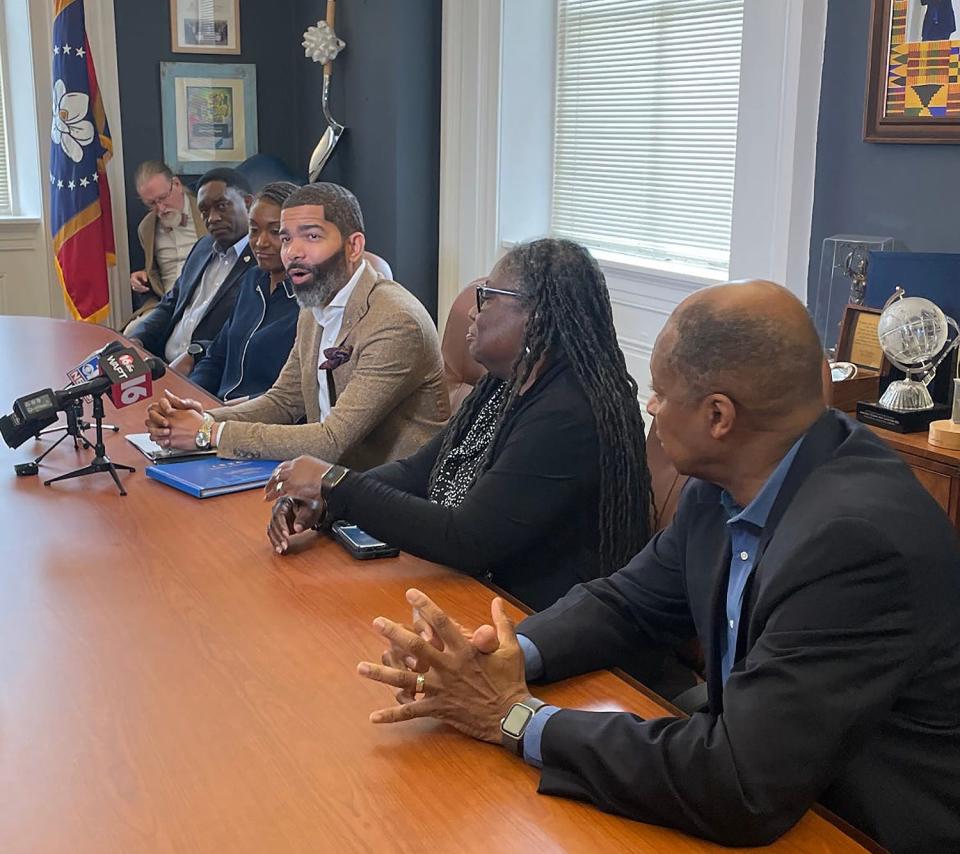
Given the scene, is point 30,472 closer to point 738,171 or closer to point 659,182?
point 738,171

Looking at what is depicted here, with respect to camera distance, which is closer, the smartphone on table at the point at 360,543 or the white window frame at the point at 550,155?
the smartphone on table at the point at 360,543

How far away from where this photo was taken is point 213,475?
7.32 feet

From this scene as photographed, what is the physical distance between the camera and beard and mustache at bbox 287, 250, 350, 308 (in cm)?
267

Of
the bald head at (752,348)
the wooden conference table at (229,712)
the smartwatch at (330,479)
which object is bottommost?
Result: the wooden conference table at (229,712)

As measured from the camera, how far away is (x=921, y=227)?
8.52 feet

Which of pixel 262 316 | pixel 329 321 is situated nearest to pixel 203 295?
pixel 262 316

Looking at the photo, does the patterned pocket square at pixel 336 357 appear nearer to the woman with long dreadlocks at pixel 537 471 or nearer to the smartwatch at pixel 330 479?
the woman with long dreadlocks at pixel 537 471

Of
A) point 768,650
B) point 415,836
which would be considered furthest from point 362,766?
point 768,650

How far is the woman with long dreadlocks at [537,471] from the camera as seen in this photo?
1.78 metres

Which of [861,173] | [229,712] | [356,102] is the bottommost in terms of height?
[229,712]

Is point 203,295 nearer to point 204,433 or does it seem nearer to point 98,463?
point 204,433

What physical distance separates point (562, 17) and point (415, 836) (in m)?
3.80

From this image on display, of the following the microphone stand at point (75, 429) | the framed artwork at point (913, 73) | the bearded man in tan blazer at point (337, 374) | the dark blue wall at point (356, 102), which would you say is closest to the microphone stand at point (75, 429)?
the microphone stand at point (75, 429)

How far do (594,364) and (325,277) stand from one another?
3.24 feet
